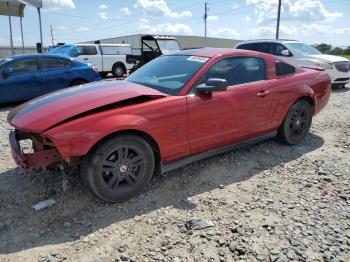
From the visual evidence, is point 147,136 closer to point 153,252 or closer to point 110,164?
point 110,164

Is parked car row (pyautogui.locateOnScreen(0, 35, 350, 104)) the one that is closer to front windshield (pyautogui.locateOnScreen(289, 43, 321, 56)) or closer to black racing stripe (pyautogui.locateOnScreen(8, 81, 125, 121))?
front windshield (pyautogui.locateOnScreen(289, 43, 321, 56))

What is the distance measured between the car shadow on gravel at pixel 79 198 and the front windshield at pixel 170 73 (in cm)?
111

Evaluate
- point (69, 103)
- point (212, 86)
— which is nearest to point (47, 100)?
point (69, 103)

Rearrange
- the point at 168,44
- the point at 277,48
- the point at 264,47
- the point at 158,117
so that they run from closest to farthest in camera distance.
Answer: the point at 158,117 < the point at 277,48 < the point at 264,47 < the point at 168,44

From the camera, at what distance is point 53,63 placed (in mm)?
8961

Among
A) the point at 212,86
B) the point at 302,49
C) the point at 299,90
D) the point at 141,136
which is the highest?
the point at 302,49

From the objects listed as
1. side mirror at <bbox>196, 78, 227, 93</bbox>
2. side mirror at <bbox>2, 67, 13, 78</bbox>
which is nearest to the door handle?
side mirror at <bbox>196, 78, 227, 93</bbox>

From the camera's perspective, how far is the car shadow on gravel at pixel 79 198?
3.03m

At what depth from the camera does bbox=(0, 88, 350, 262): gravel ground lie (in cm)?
279

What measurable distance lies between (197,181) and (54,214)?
5.39 ft

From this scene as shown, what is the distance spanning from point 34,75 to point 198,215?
22.4 feet

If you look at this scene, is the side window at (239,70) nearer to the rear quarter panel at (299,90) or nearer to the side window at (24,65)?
the rear quarter panel at (299,90)

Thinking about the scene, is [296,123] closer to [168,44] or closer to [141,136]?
[141,136]

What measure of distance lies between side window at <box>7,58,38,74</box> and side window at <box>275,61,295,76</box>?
6397 millimetres
